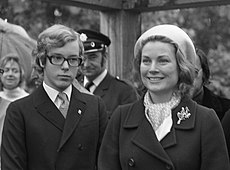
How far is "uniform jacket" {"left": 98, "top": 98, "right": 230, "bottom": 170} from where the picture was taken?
2.80 metres

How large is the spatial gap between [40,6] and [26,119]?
267 inches

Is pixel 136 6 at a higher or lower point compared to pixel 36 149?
higher

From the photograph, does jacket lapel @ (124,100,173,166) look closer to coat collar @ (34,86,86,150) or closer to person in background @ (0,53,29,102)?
coat collar @ (34,86,86,150)

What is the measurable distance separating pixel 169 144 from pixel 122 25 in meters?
2.43

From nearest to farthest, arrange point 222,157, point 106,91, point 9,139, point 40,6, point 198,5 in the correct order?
point 222,157 → point 9,139 → point 198,5 → point 106,91 → point 40,6

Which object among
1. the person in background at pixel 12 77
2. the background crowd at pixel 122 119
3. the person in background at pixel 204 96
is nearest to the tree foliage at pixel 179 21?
the person in background at pixel 12 77

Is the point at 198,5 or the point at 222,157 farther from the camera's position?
the point at 198,5

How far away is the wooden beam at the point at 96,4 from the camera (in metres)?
4.53

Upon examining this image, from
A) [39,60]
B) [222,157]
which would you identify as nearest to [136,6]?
[39,60]

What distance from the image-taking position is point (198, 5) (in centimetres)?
472

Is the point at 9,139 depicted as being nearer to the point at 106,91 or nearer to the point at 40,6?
the point at 106,91

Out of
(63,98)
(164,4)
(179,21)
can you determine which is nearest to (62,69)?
(63,98)

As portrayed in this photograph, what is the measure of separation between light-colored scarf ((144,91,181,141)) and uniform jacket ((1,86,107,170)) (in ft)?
1.94

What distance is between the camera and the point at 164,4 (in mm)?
4797
